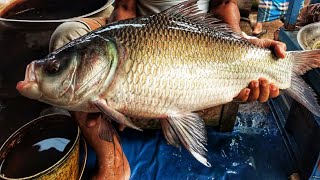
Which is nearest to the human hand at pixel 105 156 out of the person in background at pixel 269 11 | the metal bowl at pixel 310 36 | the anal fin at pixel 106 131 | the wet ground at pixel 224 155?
the wet ground at pixel 224 155

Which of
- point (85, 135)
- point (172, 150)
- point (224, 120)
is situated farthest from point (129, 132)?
point (224, 120)

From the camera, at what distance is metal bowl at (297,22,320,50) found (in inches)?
99.3

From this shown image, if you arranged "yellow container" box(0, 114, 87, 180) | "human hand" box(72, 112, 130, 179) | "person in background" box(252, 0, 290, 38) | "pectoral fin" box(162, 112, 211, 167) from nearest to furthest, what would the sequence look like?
"pectoral fin" box(162, 112, 211, 167) < "yellow container" box(0, 114, 87, 180) < "human hand" box(72, 112, 130, 179) < "person in background" box(252, 0, 290, 38)

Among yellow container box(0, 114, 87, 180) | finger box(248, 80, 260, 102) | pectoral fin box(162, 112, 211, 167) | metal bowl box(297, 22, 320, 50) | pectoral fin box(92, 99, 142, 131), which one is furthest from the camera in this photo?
metal bowl box(297, 22, 320, 50)

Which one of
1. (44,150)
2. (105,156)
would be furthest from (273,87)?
(44,150)

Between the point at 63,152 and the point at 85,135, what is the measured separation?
0.24 m

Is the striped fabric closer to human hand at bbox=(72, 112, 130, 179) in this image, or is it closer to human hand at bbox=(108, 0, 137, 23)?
human hand at bbox=(108, 0, 137, 23)

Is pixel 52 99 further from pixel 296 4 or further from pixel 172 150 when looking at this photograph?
pixel 296 4

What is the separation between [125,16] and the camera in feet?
8.31

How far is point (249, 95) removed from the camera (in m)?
1.84

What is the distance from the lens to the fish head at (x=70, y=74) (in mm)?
1427

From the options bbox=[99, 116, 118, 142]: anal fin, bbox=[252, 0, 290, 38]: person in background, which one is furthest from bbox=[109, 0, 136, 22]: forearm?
bbox=[252, 0, 290, 38]: person in background

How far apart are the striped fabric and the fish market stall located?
193 centimetres

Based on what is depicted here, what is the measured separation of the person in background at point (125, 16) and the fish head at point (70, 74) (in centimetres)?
40
